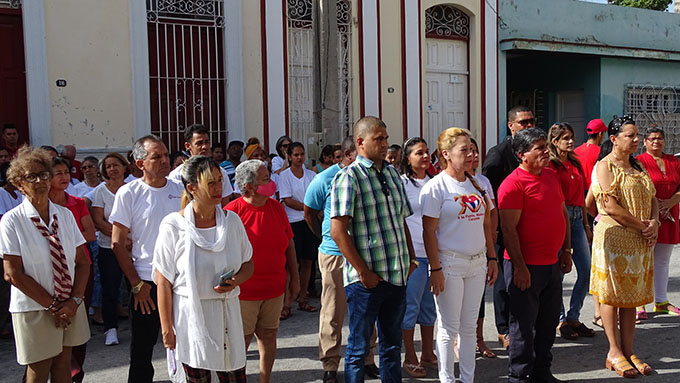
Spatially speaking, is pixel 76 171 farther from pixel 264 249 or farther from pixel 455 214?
pixel 455 214

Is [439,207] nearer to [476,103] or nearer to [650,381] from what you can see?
[650,381]

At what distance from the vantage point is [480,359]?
18.4ft

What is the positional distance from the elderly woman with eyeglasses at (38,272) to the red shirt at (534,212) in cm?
287

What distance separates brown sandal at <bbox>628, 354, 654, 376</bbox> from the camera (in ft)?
16.9

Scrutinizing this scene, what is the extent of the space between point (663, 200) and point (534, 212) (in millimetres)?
2568

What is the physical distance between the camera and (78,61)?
1009cm

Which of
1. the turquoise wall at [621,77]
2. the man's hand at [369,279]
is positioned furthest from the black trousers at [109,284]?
the turquoise wall at [621,77]

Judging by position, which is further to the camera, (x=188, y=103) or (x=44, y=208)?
(x=188, y=103)

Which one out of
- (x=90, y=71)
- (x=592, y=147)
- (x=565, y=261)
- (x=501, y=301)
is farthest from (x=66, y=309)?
(x=90, y=71)

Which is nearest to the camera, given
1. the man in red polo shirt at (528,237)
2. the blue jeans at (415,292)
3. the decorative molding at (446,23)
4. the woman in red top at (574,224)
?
the man in red polo shirt at (528,237)

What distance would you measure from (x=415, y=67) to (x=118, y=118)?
5766 mm

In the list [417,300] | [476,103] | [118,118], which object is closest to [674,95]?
[476,103]

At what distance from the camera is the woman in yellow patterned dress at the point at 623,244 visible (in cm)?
527

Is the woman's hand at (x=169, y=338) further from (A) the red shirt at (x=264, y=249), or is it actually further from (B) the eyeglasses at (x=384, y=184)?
(B) the eyeglasses at (x=384, y=184)
